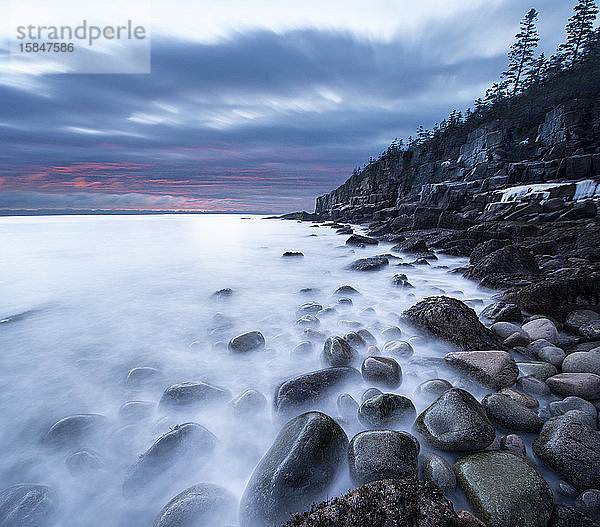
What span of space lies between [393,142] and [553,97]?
148ft

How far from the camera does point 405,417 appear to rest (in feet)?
7.72

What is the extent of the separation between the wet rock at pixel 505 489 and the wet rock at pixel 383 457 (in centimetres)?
30

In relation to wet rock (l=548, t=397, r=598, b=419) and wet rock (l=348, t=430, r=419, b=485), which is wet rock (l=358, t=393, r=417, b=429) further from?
wet rock (l=548, t=397, r=598, b=419)

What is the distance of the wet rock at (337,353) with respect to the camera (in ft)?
10.8

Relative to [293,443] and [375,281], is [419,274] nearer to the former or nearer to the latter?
[375,281]

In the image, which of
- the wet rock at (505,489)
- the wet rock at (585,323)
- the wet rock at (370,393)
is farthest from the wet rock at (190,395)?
the wet rock at (585,323)

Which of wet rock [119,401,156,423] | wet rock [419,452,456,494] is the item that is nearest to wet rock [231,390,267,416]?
wet rock [119,401,156,423]

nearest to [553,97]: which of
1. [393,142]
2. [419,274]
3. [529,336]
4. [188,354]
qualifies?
[393,142]

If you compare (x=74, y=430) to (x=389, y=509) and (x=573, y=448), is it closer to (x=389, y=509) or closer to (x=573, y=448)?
(x=389, y=509)

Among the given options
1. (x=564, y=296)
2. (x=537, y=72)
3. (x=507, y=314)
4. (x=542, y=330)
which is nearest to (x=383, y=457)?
(x=542, y=330)

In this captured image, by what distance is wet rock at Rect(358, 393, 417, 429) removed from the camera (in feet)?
7.61

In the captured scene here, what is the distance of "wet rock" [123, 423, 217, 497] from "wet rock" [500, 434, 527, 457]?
210 cm

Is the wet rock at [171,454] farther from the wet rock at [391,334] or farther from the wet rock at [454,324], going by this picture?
the wet rock at [454,324]

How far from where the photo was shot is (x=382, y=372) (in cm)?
294
